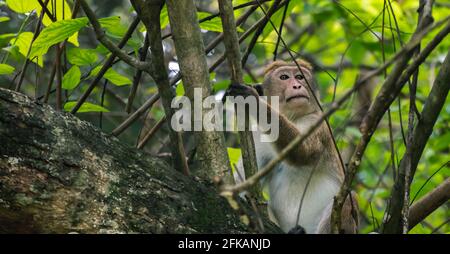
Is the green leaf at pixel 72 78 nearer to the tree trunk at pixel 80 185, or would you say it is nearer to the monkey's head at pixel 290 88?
the tree trunk at pixel 80 185

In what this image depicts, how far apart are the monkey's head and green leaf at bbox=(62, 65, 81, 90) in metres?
2.80

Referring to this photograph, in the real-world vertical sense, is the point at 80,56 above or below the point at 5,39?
below

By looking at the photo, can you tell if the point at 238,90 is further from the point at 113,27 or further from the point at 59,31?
the point at 59,31

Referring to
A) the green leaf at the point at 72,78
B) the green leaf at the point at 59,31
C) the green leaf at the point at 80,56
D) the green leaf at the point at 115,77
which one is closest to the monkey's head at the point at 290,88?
the green leaf at the point at 115,77

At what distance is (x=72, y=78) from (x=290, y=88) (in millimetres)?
3002

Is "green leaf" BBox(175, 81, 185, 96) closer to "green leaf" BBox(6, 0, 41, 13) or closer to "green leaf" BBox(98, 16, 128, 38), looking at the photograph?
"green leaf" BBox(98, 16, 128, 38)

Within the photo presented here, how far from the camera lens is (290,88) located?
24.0 feet

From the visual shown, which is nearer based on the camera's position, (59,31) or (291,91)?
(59,31)

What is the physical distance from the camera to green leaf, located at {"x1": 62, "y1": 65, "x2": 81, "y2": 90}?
4.92m

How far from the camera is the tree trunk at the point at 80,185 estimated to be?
135 inches

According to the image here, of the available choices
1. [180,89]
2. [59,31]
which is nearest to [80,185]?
[59,31]

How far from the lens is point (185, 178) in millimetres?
3957
